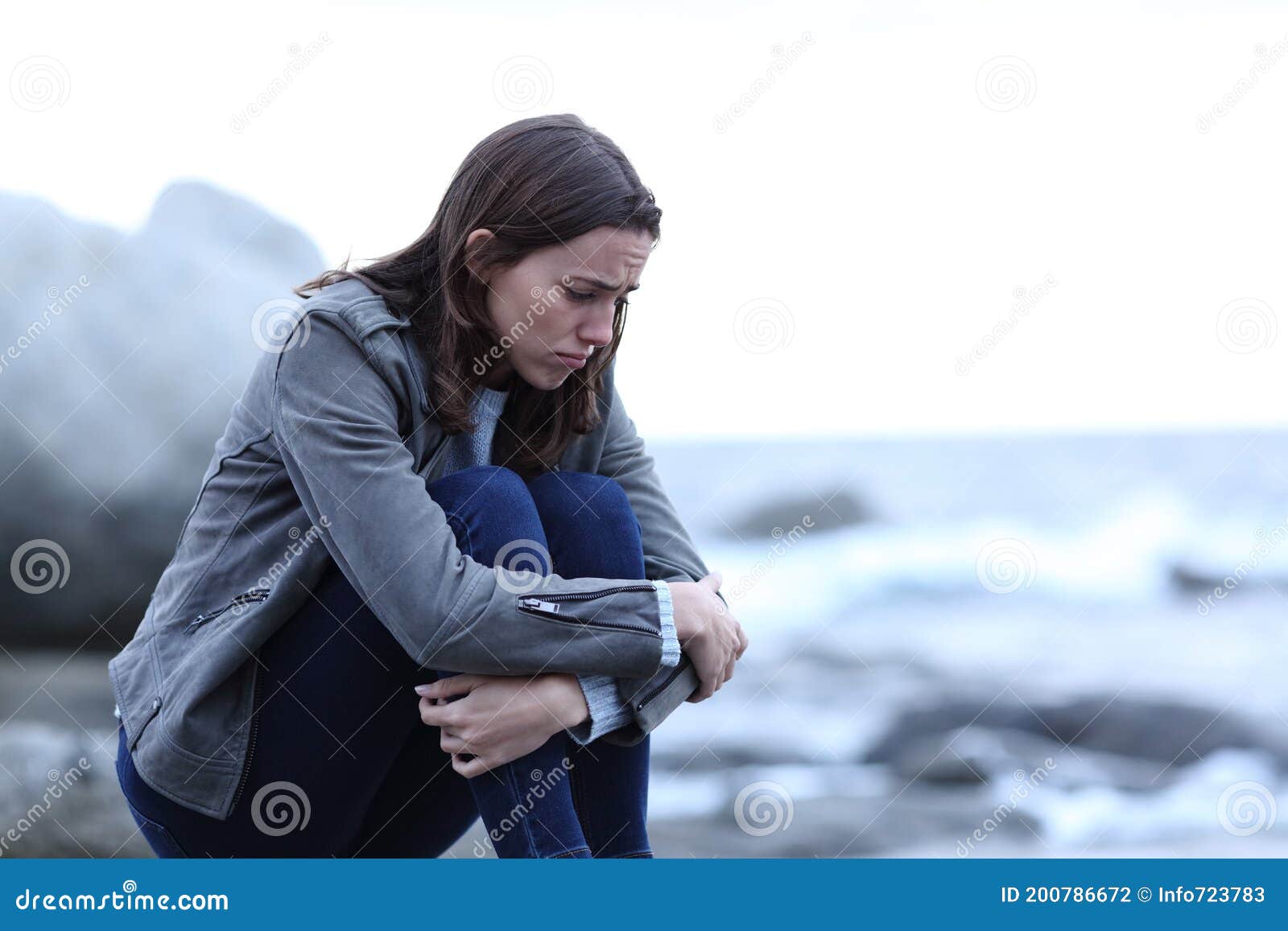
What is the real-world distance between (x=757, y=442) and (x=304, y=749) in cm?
1428

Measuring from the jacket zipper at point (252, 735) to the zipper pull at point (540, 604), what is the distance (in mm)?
283

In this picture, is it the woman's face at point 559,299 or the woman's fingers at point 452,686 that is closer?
the woman's fingers at point 452,686

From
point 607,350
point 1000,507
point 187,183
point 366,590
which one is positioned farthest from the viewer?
point 1000,507

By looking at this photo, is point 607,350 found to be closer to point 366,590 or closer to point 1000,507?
point 366,590

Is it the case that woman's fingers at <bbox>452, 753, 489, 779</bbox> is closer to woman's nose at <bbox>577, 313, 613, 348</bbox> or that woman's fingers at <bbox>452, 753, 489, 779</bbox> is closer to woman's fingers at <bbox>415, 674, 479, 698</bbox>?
woman's fingers at <bbox>415, 674, 479, 698</bbox>

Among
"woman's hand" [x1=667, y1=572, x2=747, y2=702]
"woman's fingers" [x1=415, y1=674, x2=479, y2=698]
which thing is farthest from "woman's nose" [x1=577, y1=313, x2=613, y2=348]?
"woman's fingers" [x1=415, y1=674, x2=479, y2=698]

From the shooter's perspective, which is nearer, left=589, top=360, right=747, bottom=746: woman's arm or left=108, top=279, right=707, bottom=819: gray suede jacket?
left=108, top=279, right=707, bottom=819: gray suede jacket

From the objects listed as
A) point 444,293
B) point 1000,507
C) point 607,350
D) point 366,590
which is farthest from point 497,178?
point 1000,507

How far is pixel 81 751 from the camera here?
100 inches

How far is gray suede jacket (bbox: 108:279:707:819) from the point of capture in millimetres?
1104

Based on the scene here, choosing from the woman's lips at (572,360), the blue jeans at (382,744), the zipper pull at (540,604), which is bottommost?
the blue jeans at (382,744)

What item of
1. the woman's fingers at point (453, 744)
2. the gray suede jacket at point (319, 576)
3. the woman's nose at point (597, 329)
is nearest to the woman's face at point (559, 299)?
the woman's nose at point (597, 329)

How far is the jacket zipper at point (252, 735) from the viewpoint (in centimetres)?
116

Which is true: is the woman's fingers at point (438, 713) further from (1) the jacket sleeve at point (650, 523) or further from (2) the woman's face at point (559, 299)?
(2) the woman's face at point (559, 299)
